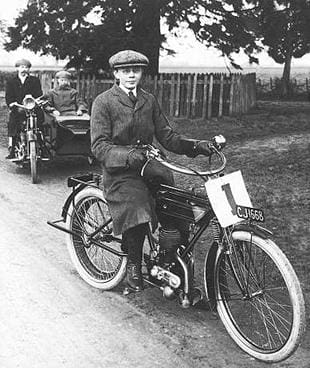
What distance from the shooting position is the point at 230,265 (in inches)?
158

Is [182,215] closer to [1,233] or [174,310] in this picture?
[174,310]

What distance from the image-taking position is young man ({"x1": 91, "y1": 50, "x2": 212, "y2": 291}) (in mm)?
4422

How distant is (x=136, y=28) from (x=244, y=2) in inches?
118

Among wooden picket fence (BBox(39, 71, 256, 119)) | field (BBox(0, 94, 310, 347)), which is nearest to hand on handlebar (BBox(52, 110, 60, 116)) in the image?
field (BBox(0, 94, 310, 347))

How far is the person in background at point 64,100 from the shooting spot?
1012 cm

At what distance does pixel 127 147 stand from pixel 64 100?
6.02 metres

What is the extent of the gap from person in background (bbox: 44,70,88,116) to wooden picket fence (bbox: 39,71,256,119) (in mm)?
6379


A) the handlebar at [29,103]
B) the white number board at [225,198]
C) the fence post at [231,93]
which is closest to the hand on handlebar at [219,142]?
the white number board at [225,198]

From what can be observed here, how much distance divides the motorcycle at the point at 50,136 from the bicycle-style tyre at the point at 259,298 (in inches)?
220

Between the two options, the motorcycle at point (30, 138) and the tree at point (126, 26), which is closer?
the motorcycle at point (30, 138)

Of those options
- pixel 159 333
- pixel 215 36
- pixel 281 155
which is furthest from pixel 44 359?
pixel 215 36

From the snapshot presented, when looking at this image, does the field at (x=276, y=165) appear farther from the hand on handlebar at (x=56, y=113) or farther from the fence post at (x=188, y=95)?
the hand on handlebar at (x=56, y=113)

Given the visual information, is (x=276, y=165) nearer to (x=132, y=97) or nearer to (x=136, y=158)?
(x=132, y=97)

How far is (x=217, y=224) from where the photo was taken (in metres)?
4.07
